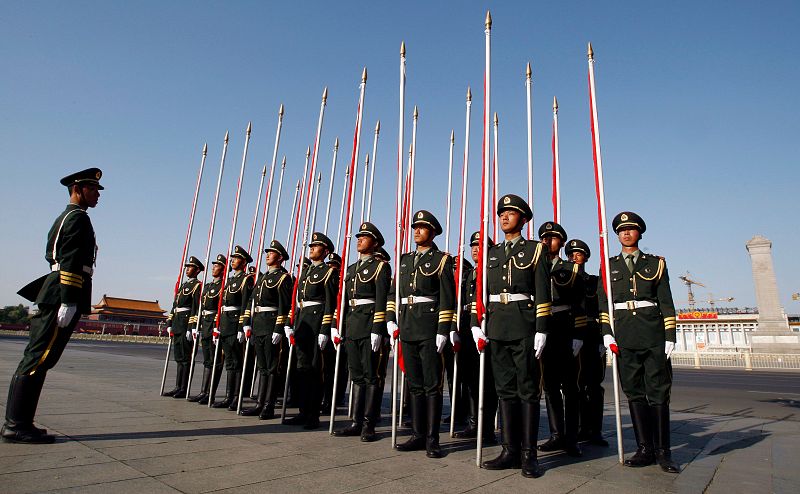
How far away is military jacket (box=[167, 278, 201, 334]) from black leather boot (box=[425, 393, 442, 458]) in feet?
18.2

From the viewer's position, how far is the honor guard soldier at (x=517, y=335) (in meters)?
4.32

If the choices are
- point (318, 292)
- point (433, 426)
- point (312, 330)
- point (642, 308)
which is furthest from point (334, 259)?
point (642, 308)

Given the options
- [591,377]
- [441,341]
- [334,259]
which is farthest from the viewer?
[334,259]

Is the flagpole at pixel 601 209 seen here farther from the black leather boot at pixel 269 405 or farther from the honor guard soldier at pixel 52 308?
the honor guard soldier at pixel 52 308

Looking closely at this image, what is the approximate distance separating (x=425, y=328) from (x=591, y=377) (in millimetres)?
2517

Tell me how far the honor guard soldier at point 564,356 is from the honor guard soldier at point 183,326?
6364mm

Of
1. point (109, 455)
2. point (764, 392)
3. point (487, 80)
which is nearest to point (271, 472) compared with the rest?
point (109, 455)

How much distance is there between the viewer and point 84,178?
16.6 feet

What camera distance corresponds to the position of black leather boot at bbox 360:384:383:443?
17.5ft

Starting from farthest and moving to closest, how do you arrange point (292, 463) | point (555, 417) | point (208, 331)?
point (208, 331), point (555, 417), point (292, 463)

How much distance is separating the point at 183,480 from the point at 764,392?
16.6 meters

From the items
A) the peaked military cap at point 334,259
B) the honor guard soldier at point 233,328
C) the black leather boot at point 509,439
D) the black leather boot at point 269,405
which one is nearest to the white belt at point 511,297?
the black leather boot at point 509,439

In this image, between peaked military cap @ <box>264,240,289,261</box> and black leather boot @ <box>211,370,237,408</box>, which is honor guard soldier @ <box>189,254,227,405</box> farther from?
peaked military cap @ <box>264,240,289,261</box>

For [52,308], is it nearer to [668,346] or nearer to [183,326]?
[183,326]
